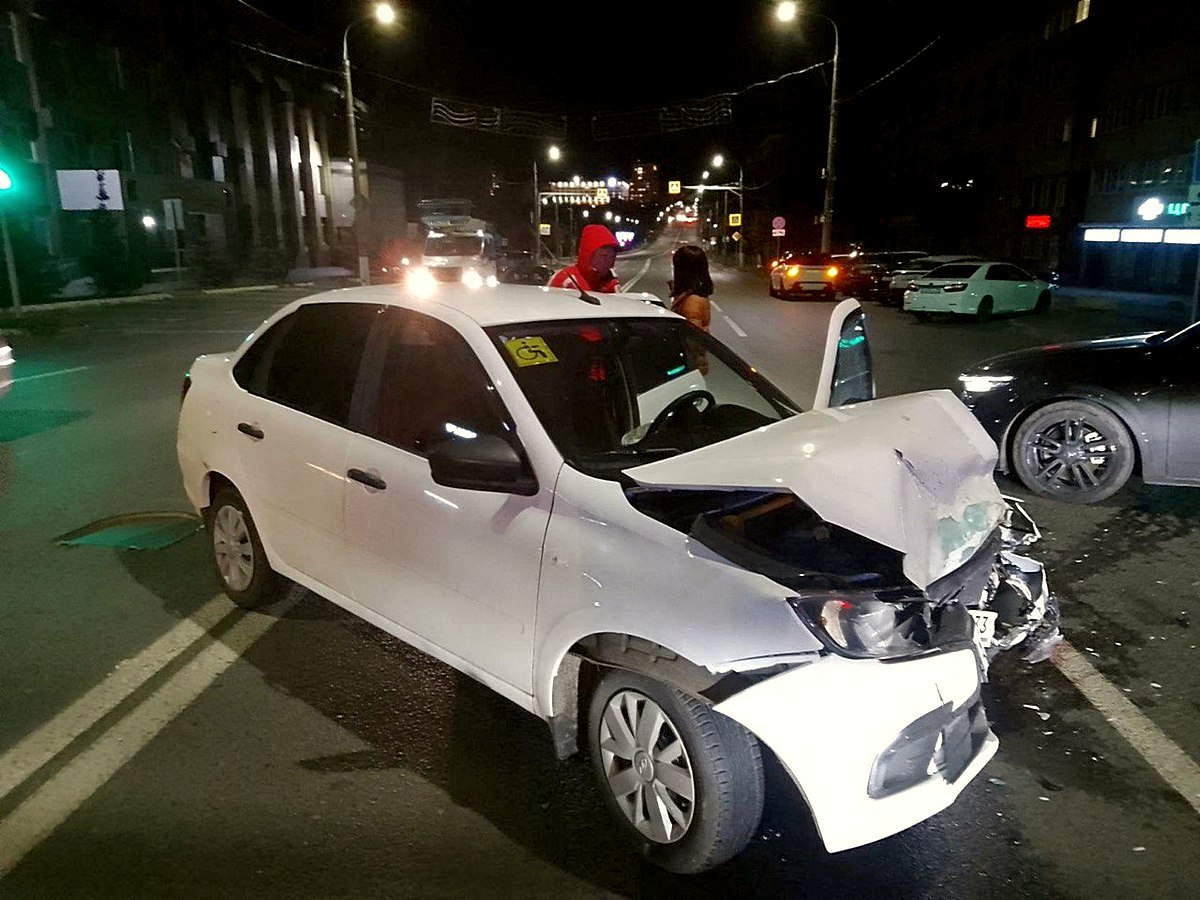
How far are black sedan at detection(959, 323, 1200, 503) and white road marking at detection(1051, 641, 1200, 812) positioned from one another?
8.30 ft

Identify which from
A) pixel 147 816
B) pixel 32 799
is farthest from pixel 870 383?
pixel 32 799

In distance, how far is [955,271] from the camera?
70.5 feet

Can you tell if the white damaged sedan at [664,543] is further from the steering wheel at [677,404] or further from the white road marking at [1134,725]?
the white road marking at [1134,725]

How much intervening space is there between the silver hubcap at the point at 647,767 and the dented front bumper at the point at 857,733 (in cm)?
31

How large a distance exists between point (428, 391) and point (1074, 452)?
4.99m

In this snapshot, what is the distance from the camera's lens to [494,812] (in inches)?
124

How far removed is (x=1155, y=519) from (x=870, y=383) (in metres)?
3.14

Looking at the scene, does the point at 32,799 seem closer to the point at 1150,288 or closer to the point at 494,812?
the point at 494,812

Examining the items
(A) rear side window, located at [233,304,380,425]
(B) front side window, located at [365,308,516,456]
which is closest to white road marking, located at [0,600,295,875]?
(A) rear side window, located at [233,304,380,425]

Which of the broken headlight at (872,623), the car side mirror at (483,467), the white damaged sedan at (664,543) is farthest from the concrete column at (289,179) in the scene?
the broken headlight at (872,623)

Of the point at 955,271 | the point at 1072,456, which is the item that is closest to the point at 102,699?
the point at 1072,456

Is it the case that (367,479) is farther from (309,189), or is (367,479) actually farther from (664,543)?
(309,189)

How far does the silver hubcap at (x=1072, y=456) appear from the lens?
254 inches

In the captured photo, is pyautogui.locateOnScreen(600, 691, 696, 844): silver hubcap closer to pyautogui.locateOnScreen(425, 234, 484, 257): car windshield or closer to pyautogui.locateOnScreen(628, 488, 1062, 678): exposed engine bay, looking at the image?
pyautogui.locateOnScreen(628, 488, 1062, 678): exposed engine bay
